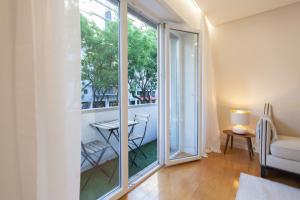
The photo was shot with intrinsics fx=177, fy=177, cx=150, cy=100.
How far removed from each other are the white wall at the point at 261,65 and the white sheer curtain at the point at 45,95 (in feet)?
10.5

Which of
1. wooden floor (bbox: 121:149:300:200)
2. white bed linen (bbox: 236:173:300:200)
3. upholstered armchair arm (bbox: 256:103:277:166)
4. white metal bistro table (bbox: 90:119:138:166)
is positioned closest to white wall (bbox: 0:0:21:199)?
white metal bistro table (bbox: 90:119:138:166)

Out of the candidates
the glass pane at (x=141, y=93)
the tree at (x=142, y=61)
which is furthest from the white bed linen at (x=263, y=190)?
the tree at (x=142, y=61)

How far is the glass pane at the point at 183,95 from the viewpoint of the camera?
2.90 metres

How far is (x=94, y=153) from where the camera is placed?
5.83 ft

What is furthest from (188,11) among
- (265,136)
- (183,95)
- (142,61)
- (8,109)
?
(8,109)

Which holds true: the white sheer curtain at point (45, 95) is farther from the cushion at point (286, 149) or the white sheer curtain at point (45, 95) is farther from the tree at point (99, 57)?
the cushion at point (286, 149)

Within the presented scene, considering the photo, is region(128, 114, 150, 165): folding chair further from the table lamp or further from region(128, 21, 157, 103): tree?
the table lamp

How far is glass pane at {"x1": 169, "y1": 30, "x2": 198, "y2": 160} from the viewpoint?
290cm

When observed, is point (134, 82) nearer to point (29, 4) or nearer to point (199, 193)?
point (199, 193)

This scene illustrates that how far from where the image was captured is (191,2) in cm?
273

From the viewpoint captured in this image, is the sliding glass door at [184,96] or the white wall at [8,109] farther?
the sliding glass door at [184,96]

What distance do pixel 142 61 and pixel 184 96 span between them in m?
0.94

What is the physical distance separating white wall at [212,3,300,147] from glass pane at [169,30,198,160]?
2.97 feet

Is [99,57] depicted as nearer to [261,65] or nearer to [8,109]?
[8,109]
